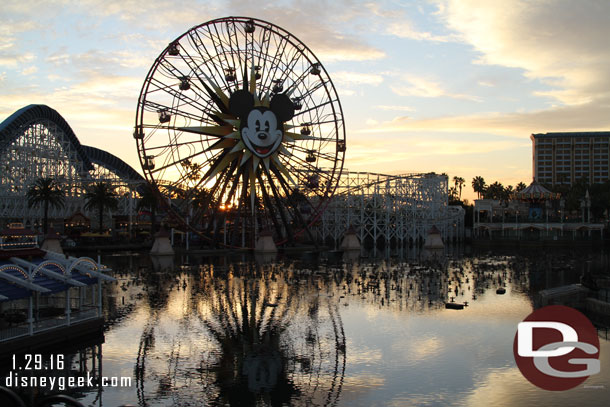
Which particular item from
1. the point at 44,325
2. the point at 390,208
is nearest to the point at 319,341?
the point at 44,325

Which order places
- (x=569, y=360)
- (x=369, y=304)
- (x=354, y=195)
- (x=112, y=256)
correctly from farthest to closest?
(x=354, y=195), (x=112, y=256), (x=369, y=304), (x=569, y=360)

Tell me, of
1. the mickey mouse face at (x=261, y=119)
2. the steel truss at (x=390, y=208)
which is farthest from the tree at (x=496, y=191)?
the mickey mouse face at (x=261, y=119)

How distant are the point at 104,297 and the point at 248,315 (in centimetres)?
1224

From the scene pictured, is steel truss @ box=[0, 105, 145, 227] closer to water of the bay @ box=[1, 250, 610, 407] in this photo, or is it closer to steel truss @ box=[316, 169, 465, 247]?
steel truss @ box=[316, 169, 465, 247]

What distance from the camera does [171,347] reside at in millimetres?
30734

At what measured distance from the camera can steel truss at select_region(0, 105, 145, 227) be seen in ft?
347

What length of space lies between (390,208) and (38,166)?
2569 inches

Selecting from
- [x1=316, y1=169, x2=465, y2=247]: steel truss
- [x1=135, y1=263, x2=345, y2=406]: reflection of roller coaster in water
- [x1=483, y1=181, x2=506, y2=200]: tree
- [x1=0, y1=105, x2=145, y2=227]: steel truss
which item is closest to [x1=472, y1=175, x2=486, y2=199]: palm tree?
[x1=483, y1=181, x2=506, y2=200]: tree

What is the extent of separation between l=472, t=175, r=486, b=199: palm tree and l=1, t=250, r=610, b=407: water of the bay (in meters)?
138

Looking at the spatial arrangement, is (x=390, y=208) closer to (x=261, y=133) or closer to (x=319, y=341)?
(x=261, y=133)

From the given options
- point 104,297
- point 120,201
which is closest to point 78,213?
point 120,201

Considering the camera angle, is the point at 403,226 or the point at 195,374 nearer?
the point at 195,374

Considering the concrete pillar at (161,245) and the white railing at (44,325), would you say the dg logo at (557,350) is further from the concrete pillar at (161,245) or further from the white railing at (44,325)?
the concrete pillar at (161,245)

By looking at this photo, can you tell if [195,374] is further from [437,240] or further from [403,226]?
[403,226]
